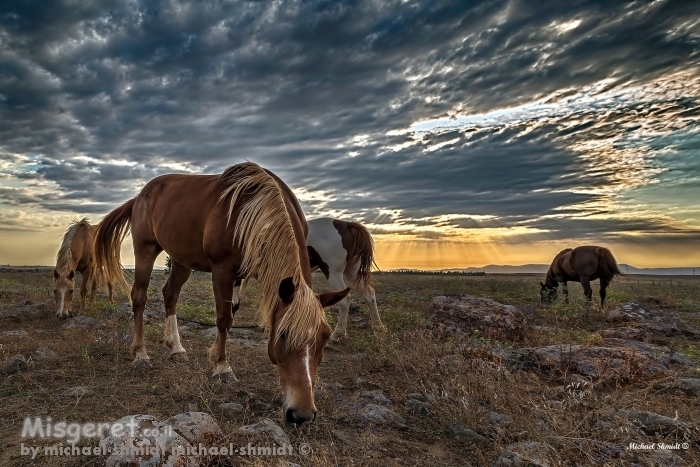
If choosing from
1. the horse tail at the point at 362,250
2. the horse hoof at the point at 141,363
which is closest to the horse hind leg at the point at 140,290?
the horse hoof at the point at 141,363

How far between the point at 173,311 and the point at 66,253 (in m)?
6.77

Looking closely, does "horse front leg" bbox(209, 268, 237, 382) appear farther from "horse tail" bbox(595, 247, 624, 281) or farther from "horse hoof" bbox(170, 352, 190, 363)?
"horse tail" bbox(595, 247, 624, 281)

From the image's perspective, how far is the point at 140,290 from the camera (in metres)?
6.28

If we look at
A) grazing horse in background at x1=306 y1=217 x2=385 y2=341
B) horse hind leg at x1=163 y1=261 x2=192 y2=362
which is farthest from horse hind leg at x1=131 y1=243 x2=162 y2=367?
grazing horse in background at x1=306 y1=217 x2=385 y2=341

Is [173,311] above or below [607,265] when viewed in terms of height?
below

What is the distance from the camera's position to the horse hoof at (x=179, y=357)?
5.96 m

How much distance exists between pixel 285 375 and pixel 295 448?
1.90 ft

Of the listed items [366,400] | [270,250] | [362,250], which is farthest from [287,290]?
[362,250]

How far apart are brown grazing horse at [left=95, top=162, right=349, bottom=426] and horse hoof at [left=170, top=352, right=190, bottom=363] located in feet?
0.05

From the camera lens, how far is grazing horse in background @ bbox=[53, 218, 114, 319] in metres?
9.92

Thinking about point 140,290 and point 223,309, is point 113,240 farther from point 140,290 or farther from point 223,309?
point 223,309

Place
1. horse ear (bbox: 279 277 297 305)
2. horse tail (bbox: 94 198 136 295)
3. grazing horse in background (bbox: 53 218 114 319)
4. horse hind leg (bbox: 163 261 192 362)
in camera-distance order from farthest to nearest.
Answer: grazing horse in background (bbox: 53 218 114 319) → horse tail (bbox: 94 198 136 295) → horse hind leg (bbox: 163 261 192 362) → horse ear (bbox: 279 277 297 305)

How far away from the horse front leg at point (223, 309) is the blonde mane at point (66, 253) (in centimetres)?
783

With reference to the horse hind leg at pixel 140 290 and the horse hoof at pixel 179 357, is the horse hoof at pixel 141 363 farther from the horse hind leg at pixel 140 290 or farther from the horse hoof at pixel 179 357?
the horse hoof at pixel 179 357
